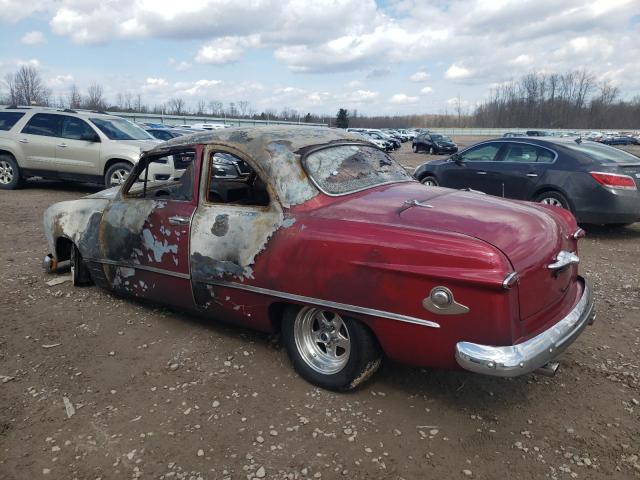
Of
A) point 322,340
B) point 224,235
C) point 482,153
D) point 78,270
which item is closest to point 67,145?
point 78,270

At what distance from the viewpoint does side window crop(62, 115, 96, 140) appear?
34.8ft

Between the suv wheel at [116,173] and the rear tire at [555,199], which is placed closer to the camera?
the rear tire at [555,199]

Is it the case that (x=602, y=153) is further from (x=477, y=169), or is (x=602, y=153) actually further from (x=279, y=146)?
(x=279, y=146)

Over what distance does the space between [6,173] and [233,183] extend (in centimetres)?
944

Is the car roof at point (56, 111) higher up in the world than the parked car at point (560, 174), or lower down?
higher up

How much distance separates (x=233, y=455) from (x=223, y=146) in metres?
2.19

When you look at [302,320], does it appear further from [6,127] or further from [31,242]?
[6,127]

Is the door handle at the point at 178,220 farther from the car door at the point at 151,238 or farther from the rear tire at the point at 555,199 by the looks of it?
the rear tire at the point at 555,199

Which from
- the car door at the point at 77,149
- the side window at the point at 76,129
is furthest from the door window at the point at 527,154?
the side window at the point at 76,129

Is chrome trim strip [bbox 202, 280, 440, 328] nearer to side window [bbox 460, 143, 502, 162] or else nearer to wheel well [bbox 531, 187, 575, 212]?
wheel well [bbox 531, 187, 575, 212]

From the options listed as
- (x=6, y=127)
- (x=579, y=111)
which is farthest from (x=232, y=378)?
(x=579, y=111)

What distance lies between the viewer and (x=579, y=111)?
9762 centimetres

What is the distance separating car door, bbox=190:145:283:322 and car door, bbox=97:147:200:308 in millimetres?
106

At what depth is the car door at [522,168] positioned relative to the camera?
26.4ft
